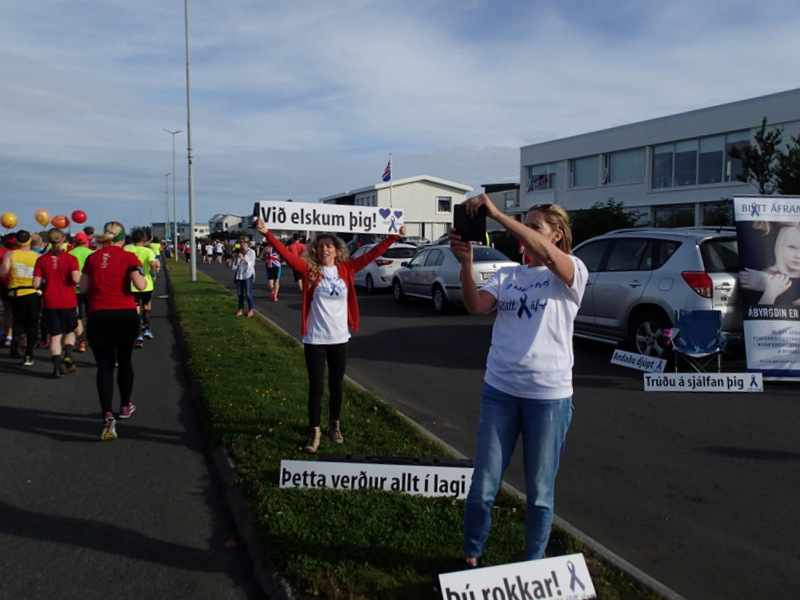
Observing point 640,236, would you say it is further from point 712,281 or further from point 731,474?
point 731,474

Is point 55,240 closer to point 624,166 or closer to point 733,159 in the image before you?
point 733,159

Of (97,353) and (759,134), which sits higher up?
(759,134)

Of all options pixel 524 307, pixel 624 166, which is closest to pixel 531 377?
pixel 524 307

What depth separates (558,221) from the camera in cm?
323

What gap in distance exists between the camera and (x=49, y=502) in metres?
4.71

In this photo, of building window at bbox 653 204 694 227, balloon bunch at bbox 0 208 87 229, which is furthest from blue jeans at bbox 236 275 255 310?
building window at bbox 653 204 694 227

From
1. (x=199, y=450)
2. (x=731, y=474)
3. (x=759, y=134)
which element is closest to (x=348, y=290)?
(x=199, y=450)

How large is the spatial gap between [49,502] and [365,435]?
7.93 feet

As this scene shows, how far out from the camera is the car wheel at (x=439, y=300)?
15.6 metres

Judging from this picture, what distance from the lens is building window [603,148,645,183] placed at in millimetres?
35094

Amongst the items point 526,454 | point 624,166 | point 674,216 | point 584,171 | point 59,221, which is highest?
point 584,171

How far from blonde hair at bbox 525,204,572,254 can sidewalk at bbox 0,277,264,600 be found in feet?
7.76

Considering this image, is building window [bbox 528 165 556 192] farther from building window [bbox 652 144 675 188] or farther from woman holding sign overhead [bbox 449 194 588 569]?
woman holding sign overhead [bbox 449 194 588 569]

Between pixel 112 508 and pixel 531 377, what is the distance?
10.2 ft
